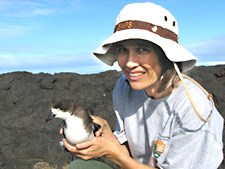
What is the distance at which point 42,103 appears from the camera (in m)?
11.1

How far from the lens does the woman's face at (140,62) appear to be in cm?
294

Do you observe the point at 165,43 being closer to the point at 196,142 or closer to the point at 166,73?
the point at 166,73

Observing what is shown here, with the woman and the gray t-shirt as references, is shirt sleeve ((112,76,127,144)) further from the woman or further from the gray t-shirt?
the woman

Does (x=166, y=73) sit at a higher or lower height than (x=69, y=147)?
higher

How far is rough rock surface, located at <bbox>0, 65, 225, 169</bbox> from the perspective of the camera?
899 cm

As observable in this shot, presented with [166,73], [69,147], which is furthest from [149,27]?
[69,147]

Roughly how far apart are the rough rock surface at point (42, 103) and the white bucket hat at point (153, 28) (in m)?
5.85

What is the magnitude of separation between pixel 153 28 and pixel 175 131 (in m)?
0.79

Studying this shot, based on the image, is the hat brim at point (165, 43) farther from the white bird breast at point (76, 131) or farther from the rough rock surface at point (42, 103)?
the rough rock surface at point (42, 103)

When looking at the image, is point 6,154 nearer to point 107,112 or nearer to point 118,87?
point 107,112

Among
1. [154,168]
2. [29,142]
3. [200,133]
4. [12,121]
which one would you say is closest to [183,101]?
[200,133]

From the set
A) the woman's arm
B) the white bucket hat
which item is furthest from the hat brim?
the woman's arm

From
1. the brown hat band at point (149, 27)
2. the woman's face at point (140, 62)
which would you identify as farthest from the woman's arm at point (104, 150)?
the brown hat band at point (149, 27)

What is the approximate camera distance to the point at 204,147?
296 centimetres
